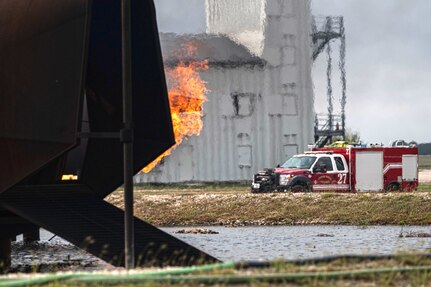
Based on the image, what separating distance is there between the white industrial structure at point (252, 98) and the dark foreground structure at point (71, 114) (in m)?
38.9

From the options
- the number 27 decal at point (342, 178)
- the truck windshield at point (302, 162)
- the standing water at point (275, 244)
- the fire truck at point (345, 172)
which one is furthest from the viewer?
the number 27 decal at point (342, 178)

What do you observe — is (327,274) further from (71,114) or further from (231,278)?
(71,114)

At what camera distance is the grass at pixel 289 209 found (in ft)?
116

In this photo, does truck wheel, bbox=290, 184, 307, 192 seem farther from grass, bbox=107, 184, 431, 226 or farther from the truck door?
grass, bbox=107, 184, 431, 226

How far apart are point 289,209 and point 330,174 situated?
830 centimetres

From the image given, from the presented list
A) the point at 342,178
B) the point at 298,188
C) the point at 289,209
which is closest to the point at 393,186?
the point at 342,178

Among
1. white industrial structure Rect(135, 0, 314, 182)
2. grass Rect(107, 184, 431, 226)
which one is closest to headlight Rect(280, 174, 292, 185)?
grass Rect(107, 184, 431, 226)

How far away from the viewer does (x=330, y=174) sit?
44812 mm

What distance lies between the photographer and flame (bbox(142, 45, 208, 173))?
197ft

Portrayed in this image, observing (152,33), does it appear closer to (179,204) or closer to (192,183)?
(179,204)

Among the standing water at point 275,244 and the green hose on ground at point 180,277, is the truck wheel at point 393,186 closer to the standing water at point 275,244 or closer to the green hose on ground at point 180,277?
the standing water at point 275,244

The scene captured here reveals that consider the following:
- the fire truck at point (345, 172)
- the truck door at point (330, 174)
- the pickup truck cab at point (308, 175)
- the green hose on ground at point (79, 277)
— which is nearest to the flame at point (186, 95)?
the fire truck at point (345, 172)

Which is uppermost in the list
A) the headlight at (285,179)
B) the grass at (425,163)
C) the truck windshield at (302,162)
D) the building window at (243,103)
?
the building window at (243,103)

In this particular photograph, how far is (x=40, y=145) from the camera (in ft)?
60.8
